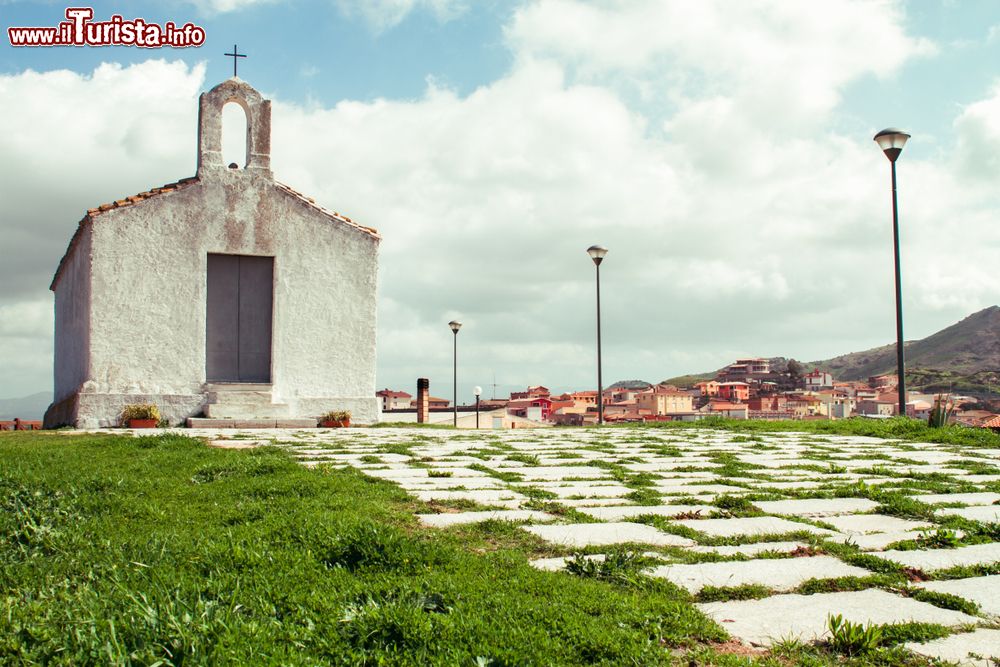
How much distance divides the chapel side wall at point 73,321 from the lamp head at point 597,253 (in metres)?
11.0

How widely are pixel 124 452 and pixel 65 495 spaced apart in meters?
3.40

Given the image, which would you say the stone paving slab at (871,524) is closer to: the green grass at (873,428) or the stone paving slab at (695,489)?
the stone paving slab at (695,489)

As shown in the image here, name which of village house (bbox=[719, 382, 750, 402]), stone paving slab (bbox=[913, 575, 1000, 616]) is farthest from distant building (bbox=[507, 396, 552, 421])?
stone paving slab (bbox=[913, 575, 1000, 616])

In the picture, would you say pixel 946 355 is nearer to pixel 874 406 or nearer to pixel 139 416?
pixel 874 406

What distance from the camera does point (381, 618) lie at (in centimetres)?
246

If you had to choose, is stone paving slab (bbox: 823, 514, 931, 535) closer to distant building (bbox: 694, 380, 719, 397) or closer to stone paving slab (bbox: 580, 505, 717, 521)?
stone paving slab (bbox: 580, 505, 717, 521)

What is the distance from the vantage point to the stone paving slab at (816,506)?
15.7ft

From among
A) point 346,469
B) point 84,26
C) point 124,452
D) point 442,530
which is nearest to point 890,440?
point 346,469

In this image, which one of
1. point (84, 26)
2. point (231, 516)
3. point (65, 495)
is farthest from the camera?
point (84, 26)

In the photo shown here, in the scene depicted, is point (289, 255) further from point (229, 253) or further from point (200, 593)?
point (200, 593)

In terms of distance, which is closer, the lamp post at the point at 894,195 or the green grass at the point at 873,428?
the green grass at the point at 873,428

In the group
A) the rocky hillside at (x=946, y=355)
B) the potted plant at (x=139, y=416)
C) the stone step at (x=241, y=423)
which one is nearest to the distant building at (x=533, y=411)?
the stone step at (x=241, y=423)

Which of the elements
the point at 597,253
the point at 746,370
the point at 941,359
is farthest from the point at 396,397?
the point at 941,359

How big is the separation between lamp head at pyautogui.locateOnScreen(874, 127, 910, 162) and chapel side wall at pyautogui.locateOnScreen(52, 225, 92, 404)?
14.8 meters
